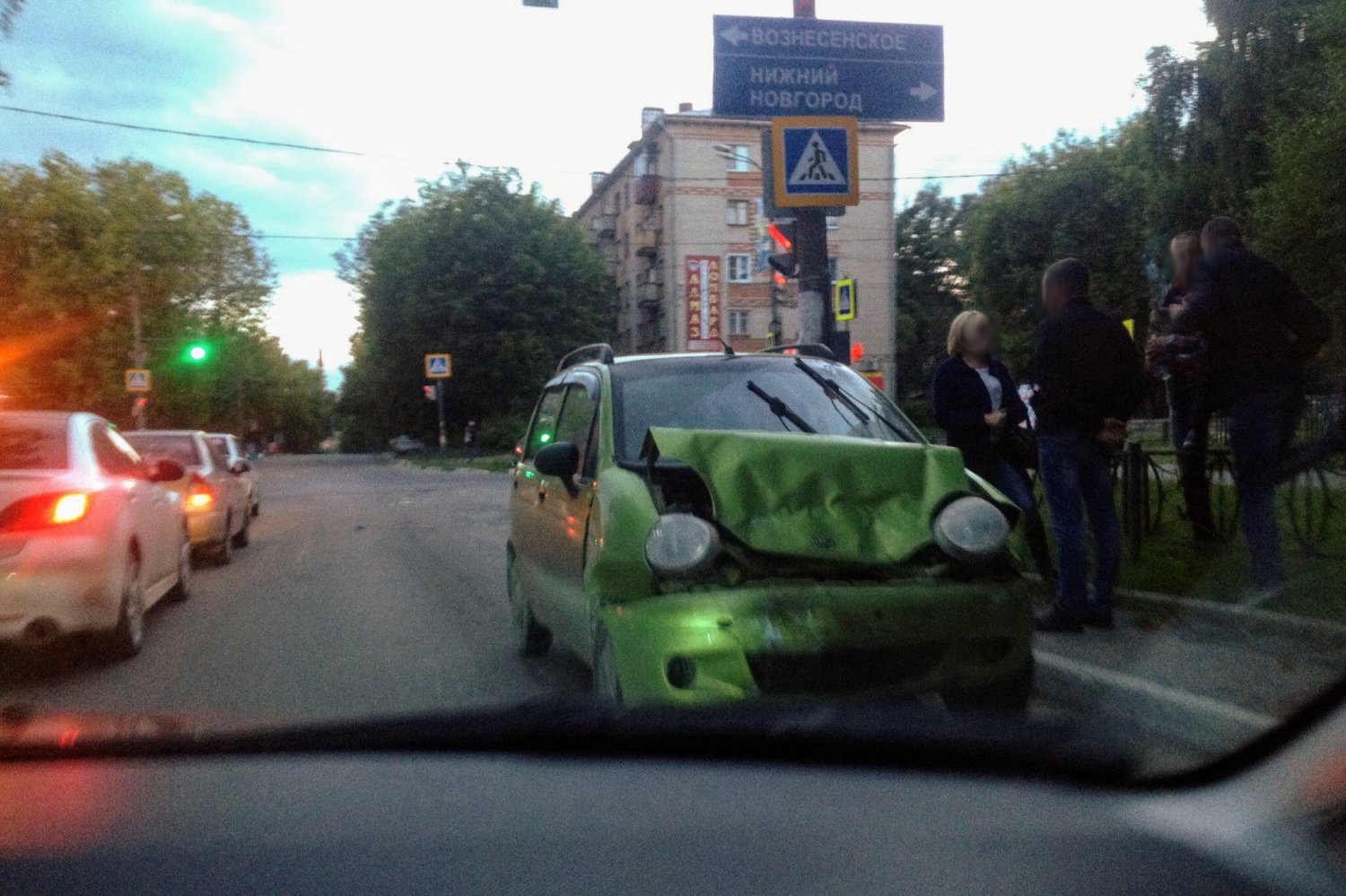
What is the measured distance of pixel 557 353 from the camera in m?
47.9

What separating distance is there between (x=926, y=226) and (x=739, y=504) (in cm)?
6023

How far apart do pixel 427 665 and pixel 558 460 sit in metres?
1.74

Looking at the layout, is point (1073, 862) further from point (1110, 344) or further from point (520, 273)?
point (520, 273)

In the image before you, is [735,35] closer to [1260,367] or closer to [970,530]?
[1260,367]

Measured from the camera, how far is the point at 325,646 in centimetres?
687

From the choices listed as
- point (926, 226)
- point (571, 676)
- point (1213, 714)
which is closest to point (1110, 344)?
point (1213, 714)

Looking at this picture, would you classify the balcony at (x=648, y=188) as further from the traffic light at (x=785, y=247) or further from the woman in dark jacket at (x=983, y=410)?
the woman in dark jacket at (x=983, y=410)

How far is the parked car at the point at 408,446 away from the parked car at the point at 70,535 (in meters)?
44.3

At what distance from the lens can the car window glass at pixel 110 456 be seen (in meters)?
6.97

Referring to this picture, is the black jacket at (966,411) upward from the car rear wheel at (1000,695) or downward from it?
upward

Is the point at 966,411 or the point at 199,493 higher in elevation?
the point at 966,411

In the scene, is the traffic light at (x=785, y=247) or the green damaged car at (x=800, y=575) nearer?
the green damaged car at (x=800, y=575)

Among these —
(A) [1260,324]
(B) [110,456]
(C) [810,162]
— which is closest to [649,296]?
(C) [810,162]

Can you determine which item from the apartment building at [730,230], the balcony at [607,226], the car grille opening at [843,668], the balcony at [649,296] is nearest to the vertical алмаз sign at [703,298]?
the apartment building at [730,230]
